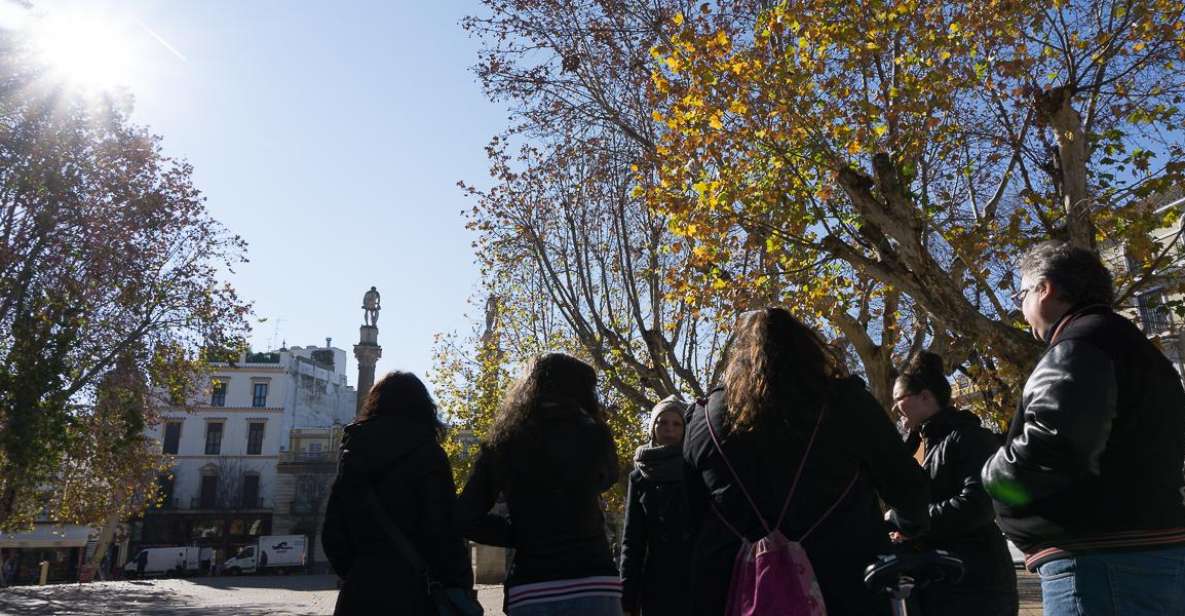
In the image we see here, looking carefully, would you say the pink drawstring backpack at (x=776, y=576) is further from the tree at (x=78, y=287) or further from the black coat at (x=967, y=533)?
the tree at (x=78, y=287)

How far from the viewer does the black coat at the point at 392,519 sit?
12.3 ft

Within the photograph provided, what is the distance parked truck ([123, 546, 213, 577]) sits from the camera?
44219mm

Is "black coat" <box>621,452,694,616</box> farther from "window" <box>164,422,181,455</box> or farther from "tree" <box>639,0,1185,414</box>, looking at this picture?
"window" <box>164,422,181,455</box>

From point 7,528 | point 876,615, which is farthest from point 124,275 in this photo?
point 876,615

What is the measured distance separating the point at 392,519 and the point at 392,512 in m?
0.03

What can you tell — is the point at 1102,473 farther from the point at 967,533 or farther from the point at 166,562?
the point at 166,562

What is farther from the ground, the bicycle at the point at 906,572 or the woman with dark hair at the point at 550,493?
the woman with dark hair at the point at 550,493

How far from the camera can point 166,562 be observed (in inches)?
1764

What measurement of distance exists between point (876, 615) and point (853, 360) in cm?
1894

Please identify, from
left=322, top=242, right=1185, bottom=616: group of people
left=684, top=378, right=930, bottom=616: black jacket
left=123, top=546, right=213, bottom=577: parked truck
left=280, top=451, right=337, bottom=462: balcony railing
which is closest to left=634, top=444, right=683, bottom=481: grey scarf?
left=322, top=242, right=1185, bottom=616: group of people

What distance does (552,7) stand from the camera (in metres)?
13.9

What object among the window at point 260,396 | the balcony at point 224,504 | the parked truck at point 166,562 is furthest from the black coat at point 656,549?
the window at point 260,396

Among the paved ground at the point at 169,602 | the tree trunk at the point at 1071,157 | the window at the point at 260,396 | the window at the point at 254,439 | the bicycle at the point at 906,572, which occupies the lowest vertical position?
the paved ground at the point at 169,602

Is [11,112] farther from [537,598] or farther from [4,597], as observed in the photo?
[537,598]
